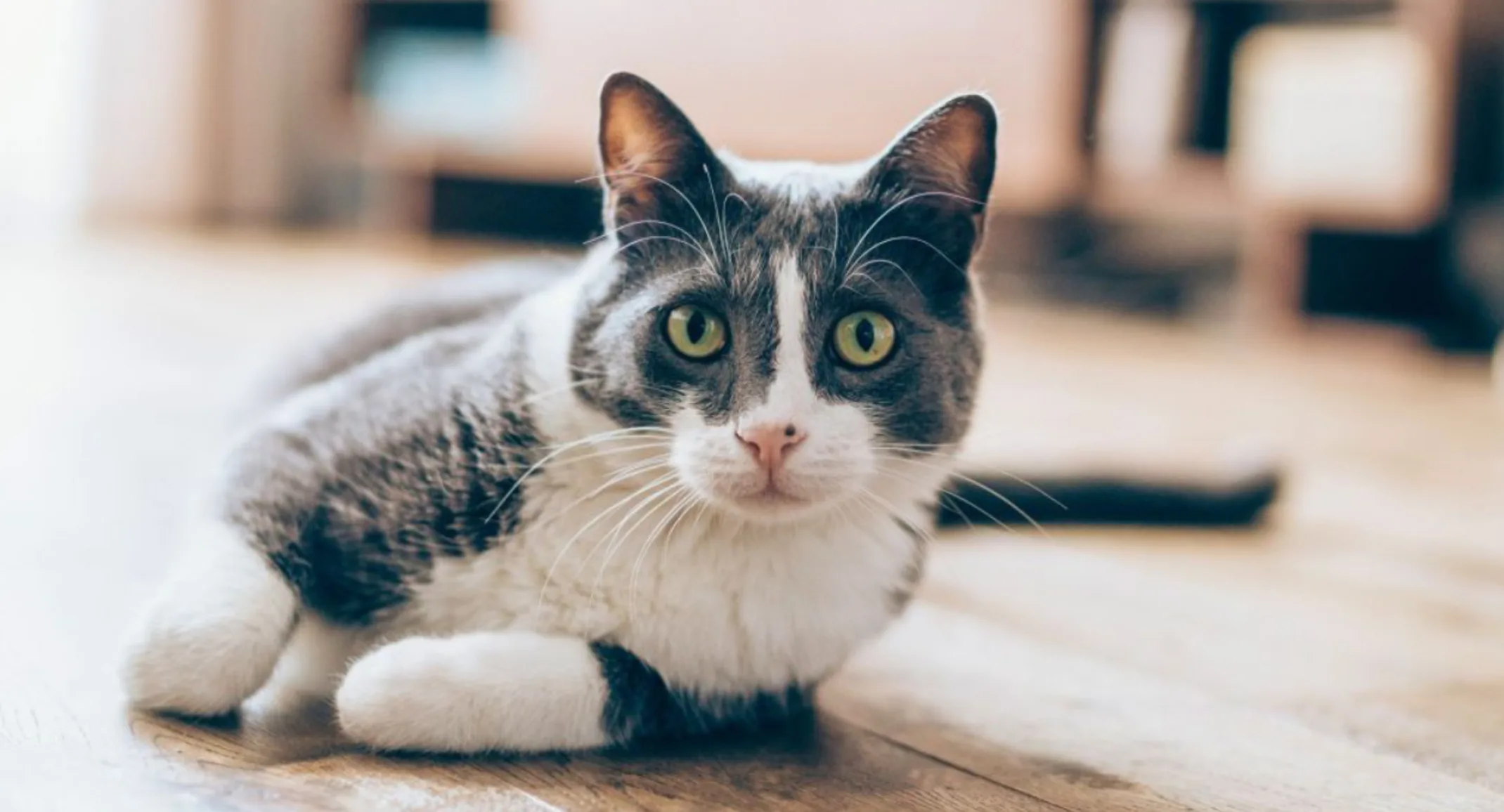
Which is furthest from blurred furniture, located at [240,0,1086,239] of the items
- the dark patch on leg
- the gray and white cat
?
the dark patch on leg

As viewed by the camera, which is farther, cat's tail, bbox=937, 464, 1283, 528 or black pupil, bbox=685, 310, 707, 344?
cat's tail, bbox=937, 464, 1283, 528

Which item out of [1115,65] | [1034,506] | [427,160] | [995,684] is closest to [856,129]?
[1115,65]

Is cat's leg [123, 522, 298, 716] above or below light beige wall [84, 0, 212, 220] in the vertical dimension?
below

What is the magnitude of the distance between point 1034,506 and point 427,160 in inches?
151

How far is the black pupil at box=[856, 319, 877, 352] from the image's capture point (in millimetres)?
1020

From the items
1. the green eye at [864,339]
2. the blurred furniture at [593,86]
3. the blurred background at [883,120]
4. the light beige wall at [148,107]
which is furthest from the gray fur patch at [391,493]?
the light beige wall at [148,107]

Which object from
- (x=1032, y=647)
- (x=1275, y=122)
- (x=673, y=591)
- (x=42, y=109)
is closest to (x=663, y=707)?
→ (x=673, y=591)

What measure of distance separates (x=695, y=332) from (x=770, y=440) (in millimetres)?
106

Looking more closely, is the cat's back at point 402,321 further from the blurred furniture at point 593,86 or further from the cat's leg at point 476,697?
the blurred furniture at point 593,86

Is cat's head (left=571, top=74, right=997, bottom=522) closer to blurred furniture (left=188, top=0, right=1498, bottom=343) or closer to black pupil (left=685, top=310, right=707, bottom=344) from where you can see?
black pupil (left=685, top=310, right=707, bottom=344)

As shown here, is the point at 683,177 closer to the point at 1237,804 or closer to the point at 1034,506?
the point at 1237,804

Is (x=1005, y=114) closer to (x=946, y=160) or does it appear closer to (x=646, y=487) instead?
(x=946, y=160)

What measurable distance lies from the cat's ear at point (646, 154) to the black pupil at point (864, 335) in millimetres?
145

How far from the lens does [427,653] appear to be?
0.97 m
